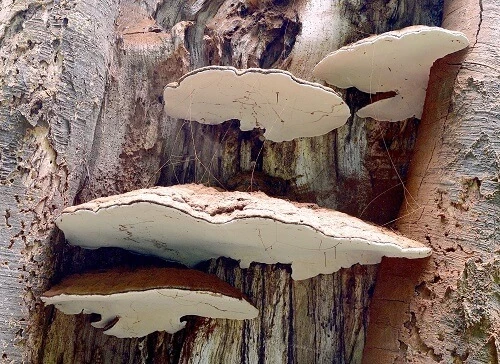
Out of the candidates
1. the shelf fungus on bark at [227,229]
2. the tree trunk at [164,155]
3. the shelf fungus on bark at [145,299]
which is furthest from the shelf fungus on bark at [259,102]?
the shelf fungus on bark at [145,299]

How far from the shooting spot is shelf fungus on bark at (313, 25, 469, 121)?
1.91 metres

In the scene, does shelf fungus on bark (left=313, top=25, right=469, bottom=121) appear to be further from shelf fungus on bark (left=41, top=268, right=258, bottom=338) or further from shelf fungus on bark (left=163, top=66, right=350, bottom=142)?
shelf fungus on bark (left=41, top=268, right=258, bottom=338)

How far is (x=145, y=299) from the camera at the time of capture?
179cm

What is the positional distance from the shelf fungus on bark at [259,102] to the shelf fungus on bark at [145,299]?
73 centimetres

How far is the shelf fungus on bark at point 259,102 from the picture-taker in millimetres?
1843

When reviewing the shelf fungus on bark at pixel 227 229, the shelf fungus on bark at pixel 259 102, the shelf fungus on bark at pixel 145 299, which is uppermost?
the shelf fungus on bark at pixel 259 102

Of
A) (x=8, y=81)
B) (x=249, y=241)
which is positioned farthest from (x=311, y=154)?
(x=8, y=81)

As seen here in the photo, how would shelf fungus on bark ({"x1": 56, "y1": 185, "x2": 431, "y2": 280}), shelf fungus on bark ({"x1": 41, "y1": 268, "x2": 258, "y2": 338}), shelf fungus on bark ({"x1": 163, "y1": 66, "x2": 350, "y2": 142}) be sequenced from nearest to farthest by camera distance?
shelf fungus on bark ({"x1": 56, "y1": 185, "x2": 431, "y2": 280}) → shelf fungus on bark ({"x1": 41, "y1": 268, "x2": 258, "y2": 338}) → shelf fungus on bark ({"x1": 163, "y1": 66, "x2": 350, "y2": 142})

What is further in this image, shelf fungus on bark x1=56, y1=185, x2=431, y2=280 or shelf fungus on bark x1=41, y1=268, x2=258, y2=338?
shelf fungus on bark x1=41, y1=268, x2=258, y2=338

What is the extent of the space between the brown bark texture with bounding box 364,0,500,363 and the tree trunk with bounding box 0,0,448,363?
7 centimetres

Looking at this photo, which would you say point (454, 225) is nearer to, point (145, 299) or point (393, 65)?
point (393, 65)

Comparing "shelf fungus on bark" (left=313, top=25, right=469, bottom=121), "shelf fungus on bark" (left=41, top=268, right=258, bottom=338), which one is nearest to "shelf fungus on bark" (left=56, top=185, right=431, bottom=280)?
"shelf fungus on bark" (left=41, top=268, right=258, bottom=338)

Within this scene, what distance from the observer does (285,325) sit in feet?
7.13

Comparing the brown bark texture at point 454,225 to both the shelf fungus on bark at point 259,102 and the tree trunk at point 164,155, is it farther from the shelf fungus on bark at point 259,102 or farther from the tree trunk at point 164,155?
the shelf fungus on bark at point 259,102
